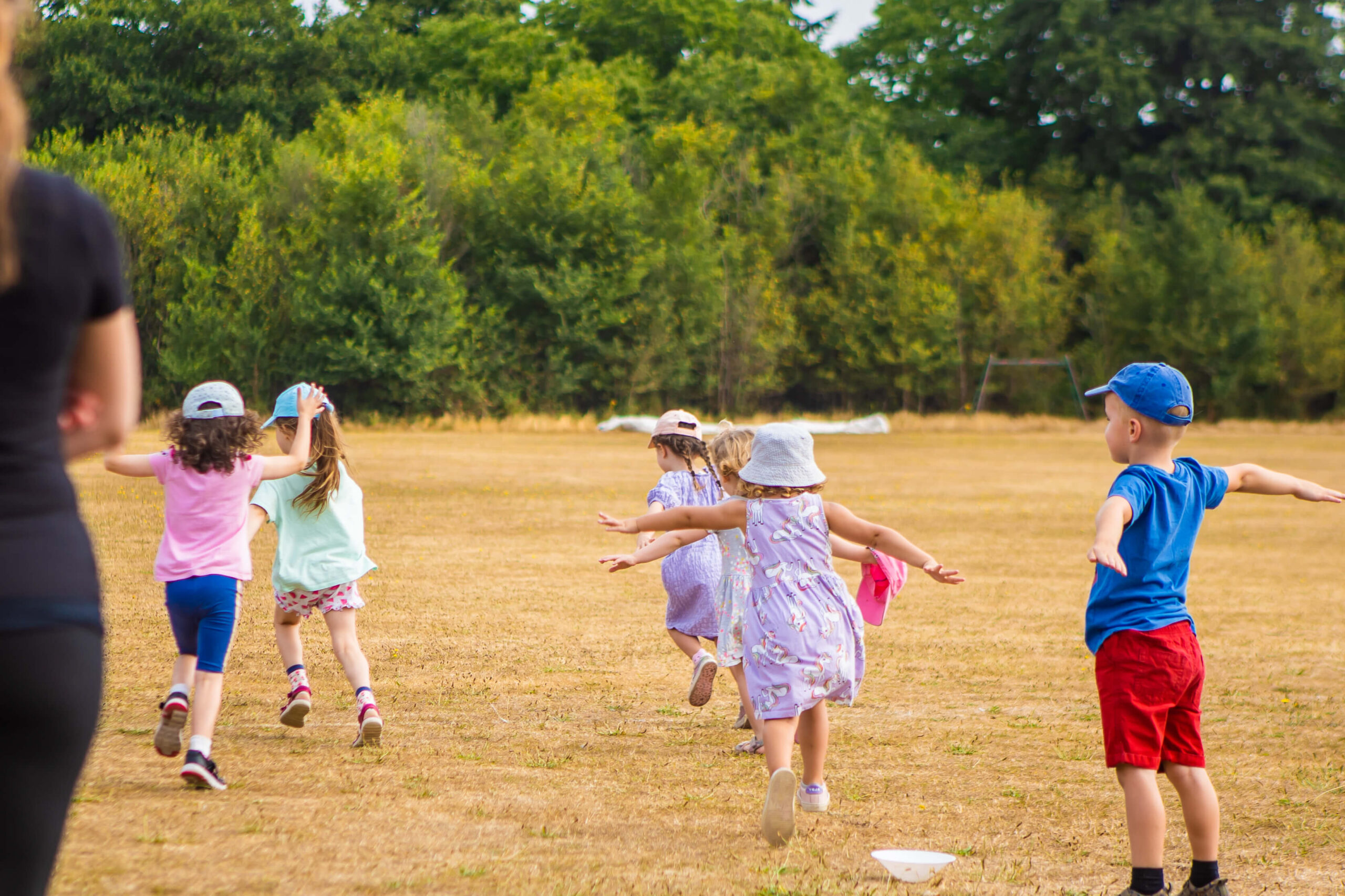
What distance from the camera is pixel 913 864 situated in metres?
4.24

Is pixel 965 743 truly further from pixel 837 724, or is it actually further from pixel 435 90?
pixel 435 90

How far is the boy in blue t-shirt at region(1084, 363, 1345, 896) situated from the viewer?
156 inches

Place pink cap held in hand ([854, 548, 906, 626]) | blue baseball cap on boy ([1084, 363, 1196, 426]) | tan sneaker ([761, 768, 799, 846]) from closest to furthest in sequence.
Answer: blue baseball cap on boy ([1084, 363, 1196, 426])
tan sneaker ([761, 768, 799, 846])
pink cap held in hand ([854, 548, 906, 626])

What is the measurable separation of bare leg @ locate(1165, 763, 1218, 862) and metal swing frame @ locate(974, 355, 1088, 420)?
44430mm

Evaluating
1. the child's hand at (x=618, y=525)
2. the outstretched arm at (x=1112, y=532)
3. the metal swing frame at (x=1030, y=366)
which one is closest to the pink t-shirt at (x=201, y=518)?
the child's hand at (x=618, y=525)

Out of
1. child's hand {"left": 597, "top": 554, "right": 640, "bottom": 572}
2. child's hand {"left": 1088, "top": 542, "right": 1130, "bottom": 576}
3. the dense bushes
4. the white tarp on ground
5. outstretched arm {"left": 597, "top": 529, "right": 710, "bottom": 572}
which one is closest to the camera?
child's hand {"left": 1088, "top": 542, "right": 1130, "bottom": 576}

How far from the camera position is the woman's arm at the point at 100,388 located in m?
2.02

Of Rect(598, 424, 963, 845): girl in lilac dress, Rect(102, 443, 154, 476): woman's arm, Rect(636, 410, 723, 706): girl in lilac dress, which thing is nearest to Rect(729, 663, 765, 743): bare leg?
Rect(636, 410, 723, 706): girl in lilac dress

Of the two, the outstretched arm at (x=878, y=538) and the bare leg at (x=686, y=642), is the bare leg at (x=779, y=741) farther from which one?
the bare leg at (x=686, y=642)

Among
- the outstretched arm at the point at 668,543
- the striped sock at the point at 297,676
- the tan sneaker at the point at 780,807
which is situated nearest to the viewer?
the tan sneaker at the point at 780,807

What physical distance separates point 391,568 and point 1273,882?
9.34m

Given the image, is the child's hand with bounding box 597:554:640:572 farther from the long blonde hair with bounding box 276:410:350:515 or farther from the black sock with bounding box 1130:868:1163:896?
the black sock with bounding box 1130:868:1163:896

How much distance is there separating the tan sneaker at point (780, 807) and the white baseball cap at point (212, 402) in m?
2.40

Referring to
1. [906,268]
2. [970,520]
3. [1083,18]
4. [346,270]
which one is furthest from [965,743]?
[1083,18]
